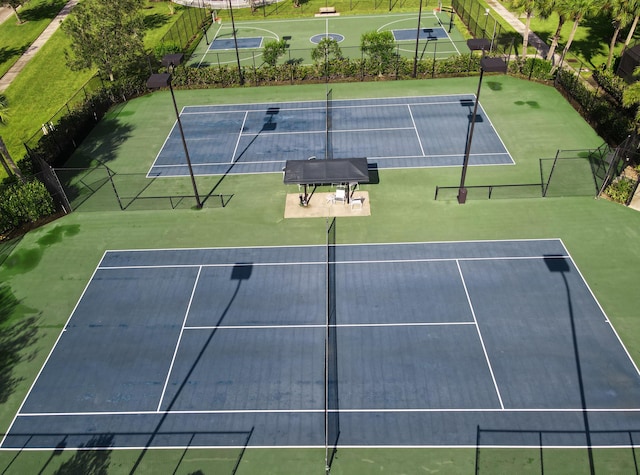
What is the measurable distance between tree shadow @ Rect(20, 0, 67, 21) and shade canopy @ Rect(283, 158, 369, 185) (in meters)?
50.4

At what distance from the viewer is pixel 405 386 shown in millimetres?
18656

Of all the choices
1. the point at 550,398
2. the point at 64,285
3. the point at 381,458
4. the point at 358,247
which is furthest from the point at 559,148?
the point at 64,285

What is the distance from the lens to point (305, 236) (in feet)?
83.8

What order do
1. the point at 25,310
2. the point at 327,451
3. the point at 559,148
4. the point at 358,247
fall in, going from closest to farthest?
the point at 327,451
the point at 25,310
the point at 358,247
the point at 559,148

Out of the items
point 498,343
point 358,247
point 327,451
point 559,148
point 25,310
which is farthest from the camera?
point 559,148

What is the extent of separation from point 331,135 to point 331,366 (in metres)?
19.2

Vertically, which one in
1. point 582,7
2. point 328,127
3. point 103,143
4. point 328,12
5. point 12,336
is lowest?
point 12,336

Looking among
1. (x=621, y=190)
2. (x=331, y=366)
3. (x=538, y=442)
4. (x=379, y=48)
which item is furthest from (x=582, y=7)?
(x=331, y=366)

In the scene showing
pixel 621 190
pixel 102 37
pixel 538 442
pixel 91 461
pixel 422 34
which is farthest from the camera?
pixel 422 34

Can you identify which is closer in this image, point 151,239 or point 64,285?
point 64,285

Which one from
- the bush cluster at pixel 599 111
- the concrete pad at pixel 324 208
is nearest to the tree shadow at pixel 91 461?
the concrete pad at pixel 324 208

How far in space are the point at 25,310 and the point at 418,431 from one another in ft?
61.4

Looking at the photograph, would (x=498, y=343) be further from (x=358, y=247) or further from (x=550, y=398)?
(x=358, y=247)

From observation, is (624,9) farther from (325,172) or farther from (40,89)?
(40,89)
